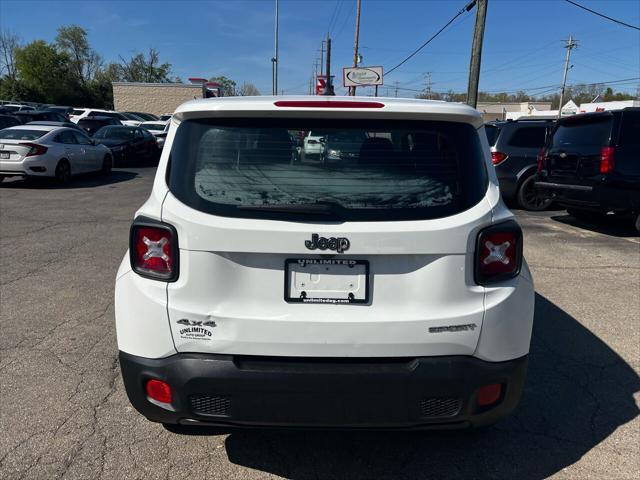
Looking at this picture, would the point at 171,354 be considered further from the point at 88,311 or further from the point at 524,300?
the point at 88,311

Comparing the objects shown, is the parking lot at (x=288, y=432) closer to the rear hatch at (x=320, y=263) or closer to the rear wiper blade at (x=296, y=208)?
the rear hatch at (x=320, y=263)

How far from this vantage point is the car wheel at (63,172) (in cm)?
1315

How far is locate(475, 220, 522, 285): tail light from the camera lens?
229cm

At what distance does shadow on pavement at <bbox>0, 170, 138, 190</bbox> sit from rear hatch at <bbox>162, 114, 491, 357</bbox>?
1240 centimetres

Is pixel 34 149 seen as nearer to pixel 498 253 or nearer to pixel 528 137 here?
pixel 528 137

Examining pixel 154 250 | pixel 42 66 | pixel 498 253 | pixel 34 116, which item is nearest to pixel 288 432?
pixel 154 250

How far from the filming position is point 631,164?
785 cm

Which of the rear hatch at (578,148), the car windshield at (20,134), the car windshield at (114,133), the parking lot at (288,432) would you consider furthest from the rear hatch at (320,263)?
the car windshield at (114,133)

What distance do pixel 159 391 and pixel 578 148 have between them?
8.27m

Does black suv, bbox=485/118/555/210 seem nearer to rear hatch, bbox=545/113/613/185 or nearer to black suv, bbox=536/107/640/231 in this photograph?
rear hatch, bbox=545/113/613/185

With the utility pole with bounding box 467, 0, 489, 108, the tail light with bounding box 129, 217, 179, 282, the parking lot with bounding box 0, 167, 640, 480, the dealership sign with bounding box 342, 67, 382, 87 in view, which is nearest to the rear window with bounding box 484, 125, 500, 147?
the utility pole with bounding box 467, 0, 489, 108

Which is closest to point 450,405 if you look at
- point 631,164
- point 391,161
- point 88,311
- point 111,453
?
point 391,161

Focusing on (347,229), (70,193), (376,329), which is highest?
(347,229)

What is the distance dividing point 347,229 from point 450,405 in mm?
927
